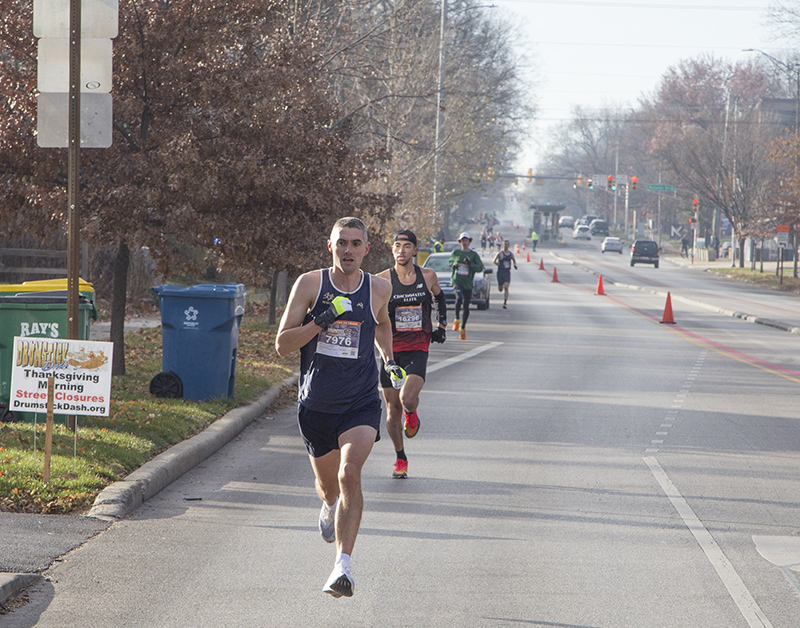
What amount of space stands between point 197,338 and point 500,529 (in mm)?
5128

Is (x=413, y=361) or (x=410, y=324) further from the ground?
(x=410, y=324)

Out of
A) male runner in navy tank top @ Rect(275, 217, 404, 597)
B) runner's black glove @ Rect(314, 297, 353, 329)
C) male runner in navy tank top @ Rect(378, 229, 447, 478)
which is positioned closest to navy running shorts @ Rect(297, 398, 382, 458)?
male runner in navy tank top @ Rect(275, 217, 404, 597)

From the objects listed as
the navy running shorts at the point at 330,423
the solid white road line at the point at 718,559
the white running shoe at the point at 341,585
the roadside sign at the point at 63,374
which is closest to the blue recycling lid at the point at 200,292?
the roadside sign at the point at 63,374

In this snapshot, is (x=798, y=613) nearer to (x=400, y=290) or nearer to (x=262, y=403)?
(x=400, y=290)

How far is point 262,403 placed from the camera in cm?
1183

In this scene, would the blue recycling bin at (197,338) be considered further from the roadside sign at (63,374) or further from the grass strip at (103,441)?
the roadside sign at (63,374)

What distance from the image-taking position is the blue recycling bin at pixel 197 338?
10930mm

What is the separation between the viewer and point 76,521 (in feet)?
22.0

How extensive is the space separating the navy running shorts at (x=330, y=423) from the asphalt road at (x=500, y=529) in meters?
0.75

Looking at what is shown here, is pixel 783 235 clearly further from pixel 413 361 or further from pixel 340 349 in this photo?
pixel 340 349

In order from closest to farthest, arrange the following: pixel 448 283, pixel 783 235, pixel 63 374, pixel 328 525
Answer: pixel 328 525 < pixel 63 374 < pixel 448 283 < pixel 783 235

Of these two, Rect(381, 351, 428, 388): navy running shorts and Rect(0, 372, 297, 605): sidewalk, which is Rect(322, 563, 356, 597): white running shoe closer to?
Rect(0, 372, 297, 605): sidewalk

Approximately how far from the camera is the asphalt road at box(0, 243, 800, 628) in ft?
17.0

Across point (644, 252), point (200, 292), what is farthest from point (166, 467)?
point (644, 252)
